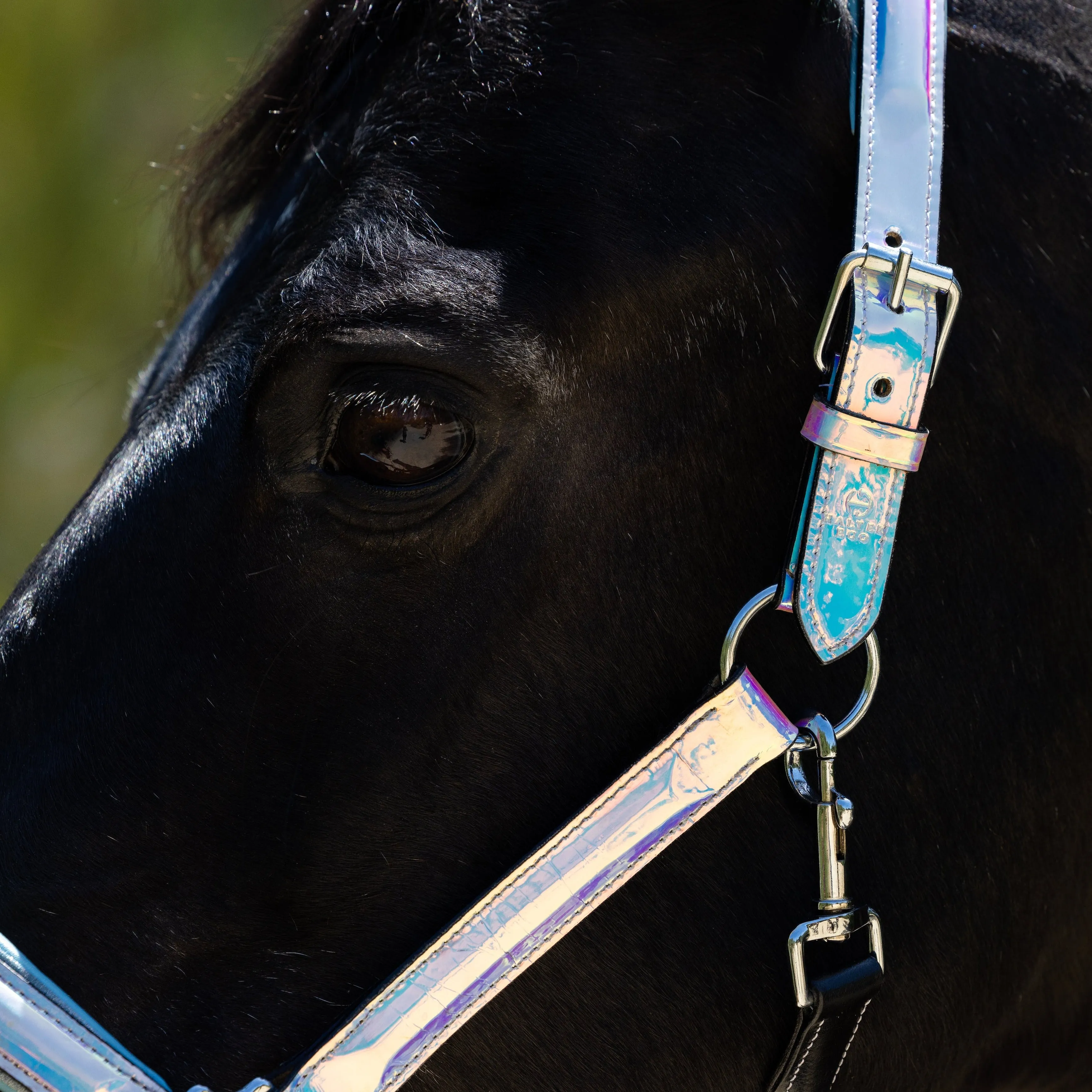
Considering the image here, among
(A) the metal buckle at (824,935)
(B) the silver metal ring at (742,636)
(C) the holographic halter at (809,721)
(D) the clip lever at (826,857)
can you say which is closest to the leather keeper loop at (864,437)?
(C) the holographic halter at (809,721)

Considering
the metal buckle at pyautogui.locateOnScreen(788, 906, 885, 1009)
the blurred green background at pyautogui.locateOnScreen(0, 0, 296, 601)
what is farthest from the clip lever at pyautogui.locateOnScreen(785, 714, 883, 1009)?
the blurred green background at pyautogui.locateOnScreen(0, 0, 296, 601)

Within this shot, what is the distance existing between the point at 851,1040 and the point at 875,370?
738mm

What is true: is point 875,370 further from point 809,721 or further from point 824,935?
point 824,935

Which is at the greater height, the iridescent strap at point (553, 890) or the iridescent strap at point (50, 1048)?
the iridescent strap at point (50, 1048)

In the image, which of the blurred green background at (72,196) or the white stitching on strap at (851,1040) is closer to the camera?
the white stitching on strap at (851,1040)

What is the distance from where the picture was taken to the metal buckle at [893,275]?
120 centimetres

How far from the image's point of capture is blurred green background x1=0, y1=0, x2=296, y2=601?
20.1 feet

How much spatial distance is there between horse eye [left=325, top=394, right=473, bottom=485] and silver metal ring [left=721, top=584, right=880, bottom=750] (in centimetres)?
34

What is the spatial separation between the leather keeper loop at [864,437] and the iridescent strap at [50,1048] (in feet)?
3.09

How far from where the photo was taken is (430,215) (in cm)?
125

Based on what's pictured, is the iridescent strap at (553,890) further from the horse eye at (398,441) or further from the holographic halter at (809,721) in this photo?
the horse eye at (398,441)

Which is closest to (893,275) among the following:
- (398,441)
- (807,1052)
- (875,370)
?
(875,370)

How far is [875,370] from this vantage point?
3.94 feet

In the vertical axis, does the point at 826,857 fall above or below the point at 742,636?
below
